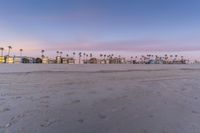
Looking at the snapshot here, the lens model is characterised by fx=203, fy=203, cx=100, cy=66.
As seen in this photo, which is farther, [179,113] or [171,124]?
[179,113]

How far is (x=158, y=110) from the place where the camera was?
771cm

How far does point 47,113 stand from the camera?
6965 millimetres

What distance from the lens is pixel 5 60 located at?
136m

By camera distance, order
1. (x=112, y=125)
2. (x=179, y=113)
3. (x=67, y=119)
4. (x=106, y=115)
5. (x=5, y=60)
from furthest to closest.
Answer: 1. (x=5, y=60)
2. (x=179, y=113)
3. (x=106, y=115)
4. (x=67, y=119)
5. (x=112, y=125)

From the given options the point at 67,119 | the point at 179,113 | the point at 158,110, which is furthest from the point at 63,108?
the point at 179,113

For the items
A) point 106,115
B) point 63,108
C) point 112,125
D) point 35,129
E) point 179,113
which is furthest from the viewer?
point 63,108

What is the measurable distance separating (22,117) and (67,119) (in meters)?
1.45

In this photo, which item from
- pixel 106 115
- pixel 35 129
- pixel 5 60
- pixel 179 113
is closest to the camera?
pixel 35 129

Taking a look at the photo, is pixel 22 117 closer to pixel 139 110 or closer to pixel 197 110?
pixel 139 110

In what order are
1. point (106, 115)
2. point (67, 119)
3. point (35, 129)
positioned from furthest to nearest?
1. point (106, 115)
2. point (67, 119)
3. point (35, 129)

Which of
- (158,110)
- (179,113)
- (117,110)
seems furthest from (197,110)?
(117,110)

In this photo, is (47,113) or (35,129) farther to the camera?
(47,113)

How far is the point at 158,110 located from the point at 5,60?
5684 inches

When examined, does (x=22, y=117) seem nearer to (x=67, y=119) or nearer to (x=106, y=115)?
(x=67, y=119)
